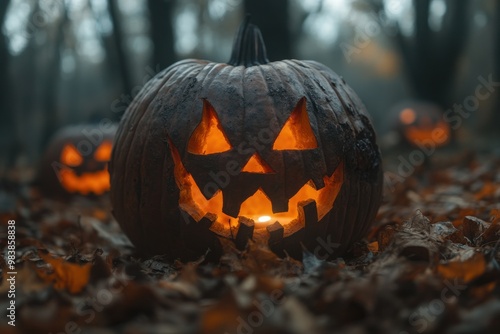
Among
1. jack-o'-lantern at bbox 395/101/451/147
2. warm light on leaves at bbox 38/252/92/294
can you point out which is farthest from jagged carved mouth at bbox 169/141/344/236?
jack-o'-lantern at bbox 395/101/451/147

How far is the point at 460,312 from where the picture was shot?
63.4 inches

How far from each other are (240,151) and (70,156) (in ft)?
14.6

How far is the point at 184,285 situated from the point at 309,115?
118 centimetres

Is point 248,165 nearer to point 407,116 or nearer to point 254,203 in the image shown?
point 254,203

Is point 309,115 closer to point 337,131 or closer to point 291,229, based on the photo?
point 337,131

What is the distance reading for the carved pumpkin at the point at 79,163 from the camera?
6.21 meters

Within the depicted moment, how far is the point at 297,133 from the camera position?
2600 mm

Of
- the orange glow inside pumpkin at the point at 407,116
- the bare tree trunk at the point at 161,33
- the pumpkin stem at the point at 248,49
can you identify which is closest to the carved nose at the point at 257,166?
the pumpkin stem at the point at 248,49

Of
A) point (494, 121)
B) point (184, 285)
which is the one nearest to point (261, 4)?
point (184, 285)

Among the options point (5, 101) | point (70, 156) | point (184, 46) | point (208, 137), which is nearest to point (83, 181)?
point (70, 156)

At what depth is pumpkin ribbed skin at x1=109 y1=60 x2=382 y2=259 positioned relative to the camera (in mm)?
2463

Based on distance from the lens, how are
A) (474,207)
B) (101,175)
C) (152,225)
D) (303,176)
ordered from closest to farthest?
(303,176) → (152,225) → (474,207) → (101,175)

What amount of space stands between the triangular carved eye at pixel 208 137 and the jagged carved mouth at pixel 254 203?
118 millimetres

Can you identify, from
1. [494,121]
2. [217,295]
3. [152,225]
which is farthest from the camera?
[494,121]
